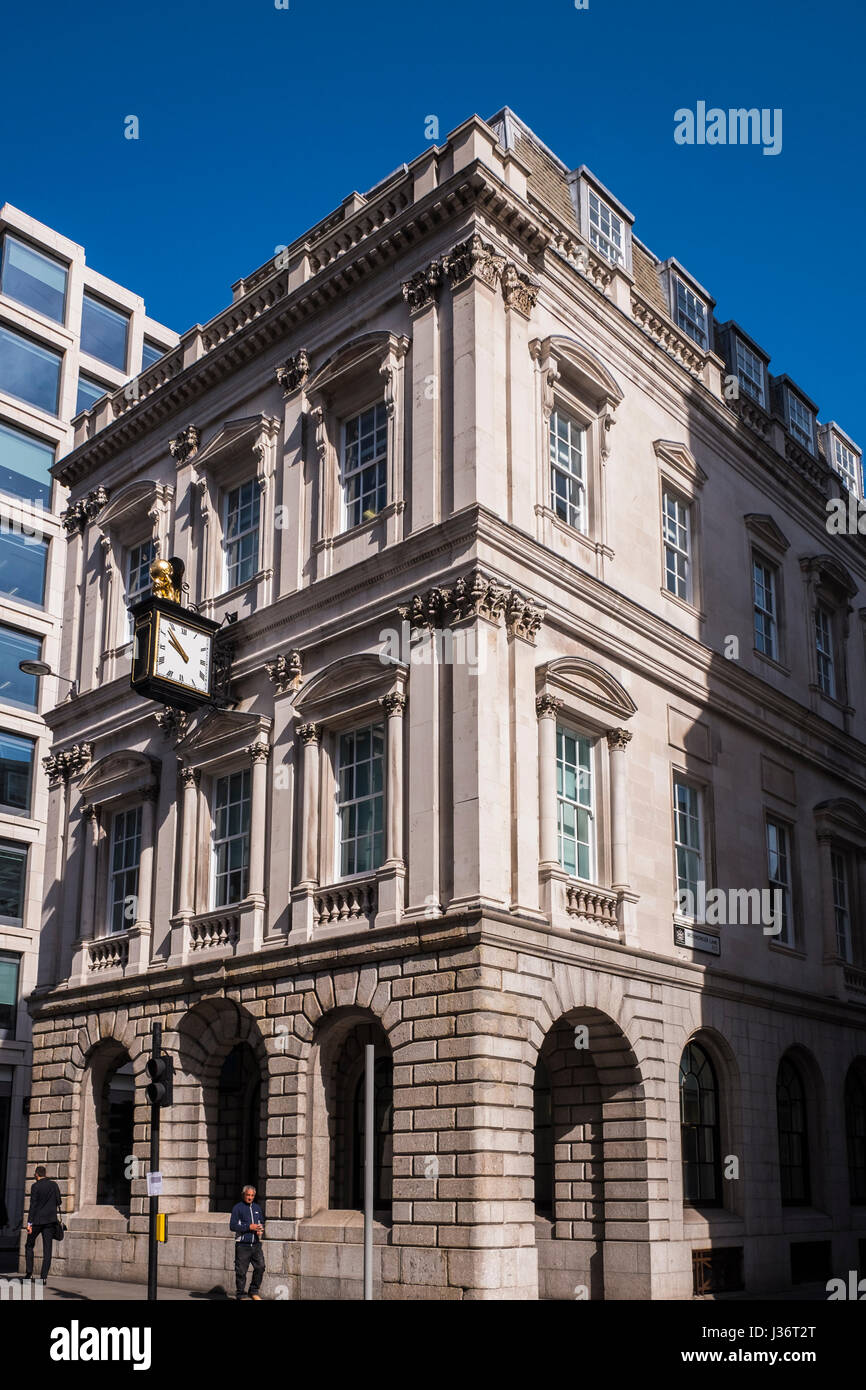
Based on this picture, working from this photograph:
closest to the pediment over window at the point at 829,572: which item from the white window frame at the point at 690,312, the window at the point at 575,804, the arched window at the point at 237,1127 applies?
the white window frame at the point at 690,312

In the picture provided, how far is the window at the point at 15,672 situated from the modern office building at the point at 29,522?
40 mm

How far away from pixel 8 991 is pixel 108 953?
19.0m

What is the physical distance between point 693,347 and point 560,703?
38.9 ft

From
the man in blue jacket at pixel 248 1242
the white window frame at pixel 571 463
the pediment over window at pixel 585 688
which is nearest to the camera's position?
the man in blue jacket at pixel 248 1242

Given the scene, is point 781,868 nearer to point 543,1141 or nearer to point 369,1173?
point 543,1141

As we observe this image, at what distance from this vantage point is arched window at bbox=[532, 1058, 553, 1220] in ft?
82.6

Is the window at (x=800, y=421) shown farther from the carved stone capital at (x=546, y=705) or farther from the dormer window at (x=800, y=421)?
the carved stone capital at (x=546, y=705)

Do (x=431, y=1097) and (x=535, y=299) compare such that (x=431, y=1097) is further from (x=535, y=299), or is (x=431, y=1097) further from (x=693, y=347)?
(x=693, y=347)

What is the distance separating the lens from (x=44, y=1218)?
25.5 m

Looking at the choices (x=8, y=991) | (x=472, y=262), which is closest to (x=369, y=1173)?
(x=472, y=262)

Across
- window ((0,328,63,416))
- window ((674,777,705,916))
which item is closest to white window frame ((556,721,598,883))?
window ((674,777,705,916))

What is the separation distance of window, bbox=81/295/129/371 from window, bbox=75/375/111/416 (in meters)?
1.35

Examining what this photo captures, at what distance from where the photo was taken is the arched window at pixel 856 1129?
31.5 m

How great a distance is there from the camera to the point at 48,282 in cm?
5488
